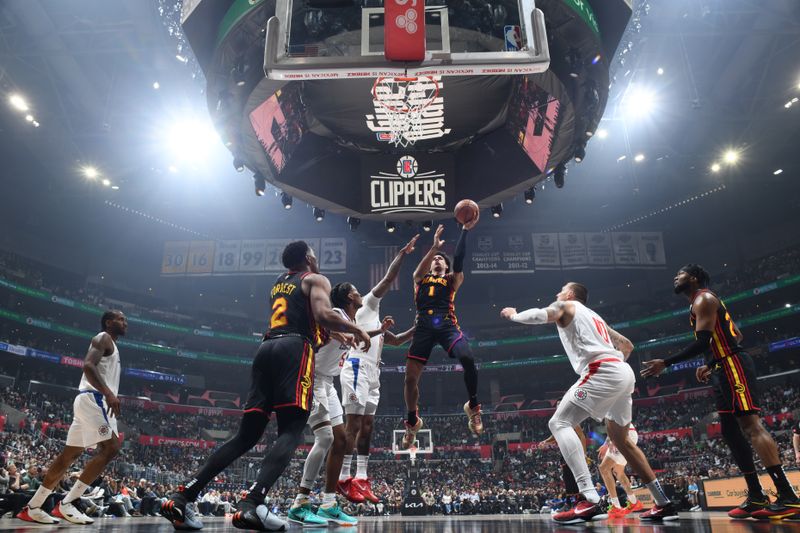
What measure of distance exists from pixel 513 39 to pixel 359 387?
4.45 m

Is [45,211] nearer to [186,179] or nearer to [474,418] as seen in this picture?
[186,179]

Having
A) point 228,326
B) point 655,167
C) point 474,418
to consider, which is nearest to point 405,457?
point 228,326

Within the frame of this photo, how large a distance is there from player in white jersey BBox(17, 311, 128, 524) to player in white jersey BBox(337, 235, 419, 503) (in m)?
2.58

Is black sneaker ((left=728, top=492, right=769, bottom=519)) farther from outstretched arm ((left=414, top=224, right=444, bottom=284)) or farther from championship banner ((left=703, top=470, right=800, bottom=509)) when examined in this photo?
championship banner ((left=703, top=470, right=800, bottom=509))

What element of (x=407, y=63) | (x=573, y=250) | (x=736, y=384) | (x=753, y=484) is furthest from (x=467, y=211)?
(x=573, y=250)

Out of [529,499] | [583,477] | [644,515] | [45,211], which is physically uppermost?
[45,211]

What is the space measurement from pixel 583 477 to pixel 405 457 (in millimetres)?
27122

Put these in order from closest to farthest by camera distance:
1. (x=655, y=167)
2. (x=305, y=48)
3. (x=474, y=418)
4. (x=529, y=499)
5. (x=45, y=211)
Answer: (x=305, y=48), (x=474, y=418), (x=529, y=499), (x=655, y=167), (x=45, y=211)

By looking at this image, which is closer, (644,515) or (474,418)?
(644,515)

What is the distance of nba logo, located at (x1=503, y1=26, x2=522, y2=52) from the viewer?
5.62 metres

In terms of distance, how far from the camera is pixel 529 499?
2052 cm

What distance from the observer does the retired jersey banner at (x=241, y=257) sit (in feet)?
92.4

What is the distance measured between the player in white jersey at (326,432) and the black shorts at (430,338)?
1.51 ft

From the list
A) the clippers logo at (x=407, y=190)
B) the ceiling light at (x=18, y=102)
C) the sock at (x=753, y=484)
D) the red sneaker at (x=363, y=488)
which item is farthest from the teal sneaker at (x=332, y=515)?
the ceiling light at (x=18, y=102)
